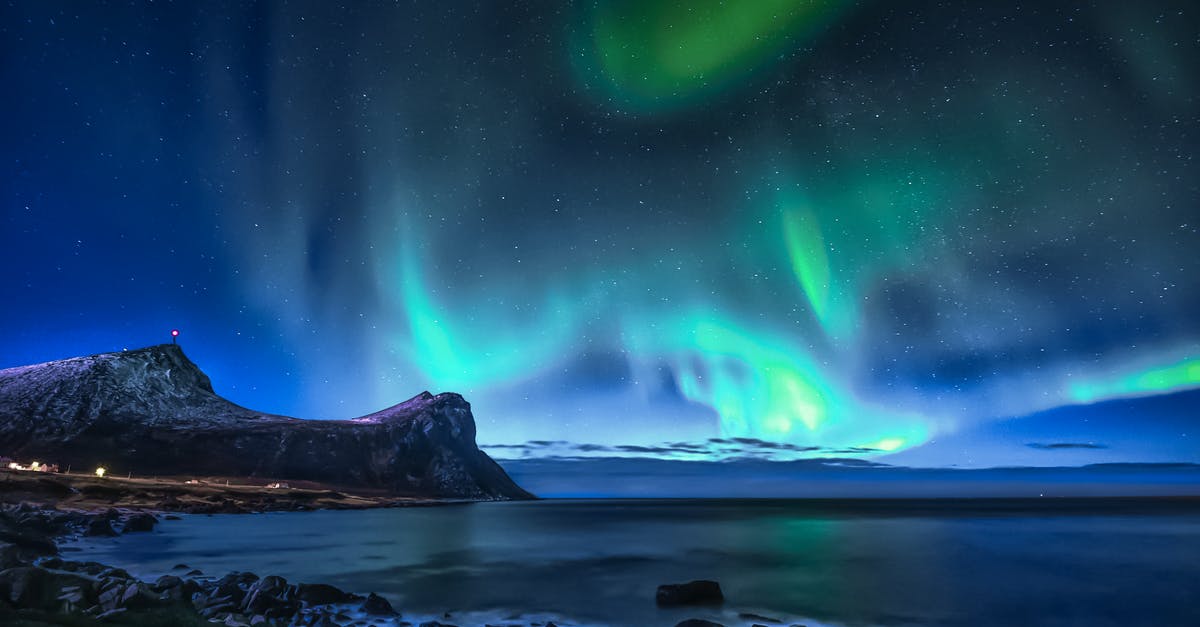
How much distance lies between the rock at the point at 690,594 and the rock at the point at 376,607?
9.93 meters

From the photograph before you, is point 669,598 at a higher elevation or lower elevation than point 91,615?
lower

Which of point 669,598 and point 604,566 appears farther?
point 604,566

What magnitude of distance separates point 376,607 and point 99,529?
3945 cm

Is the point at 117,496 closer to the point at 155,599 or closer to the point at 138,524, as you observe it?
the point at 138,524

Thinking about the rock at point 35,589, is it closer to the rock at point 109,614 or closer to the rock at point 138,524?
the rock at point 109,614

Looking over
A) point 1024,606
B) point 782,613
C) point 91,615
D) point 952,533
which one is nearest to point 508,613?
point 782,613

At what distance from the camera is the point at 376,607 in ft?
67.9

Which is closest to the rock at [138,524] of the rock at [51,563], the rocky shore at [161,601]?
the rocky shore at [161,601]

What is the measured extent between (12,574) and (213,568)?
2090 cm

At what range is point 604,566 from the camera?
40.5 metres

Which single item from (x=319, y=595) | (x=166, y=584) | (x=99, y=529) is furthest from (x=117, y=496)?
(x=319, y=595)

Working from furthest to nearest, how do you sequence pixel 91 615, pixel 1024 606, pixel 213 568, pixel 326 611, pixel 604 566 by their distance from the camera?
pixel 604 566, pixel 213 568, pixel 1024 606, pixel 326 611, pixel 91 615

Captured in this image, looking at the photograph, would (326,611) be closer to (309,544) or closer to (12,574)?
(12,574)

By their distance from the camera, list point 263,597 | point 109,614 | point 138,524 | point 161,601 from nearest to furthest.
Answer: point 109,614 → point 161,601 → point 263,597 → point 138,524
